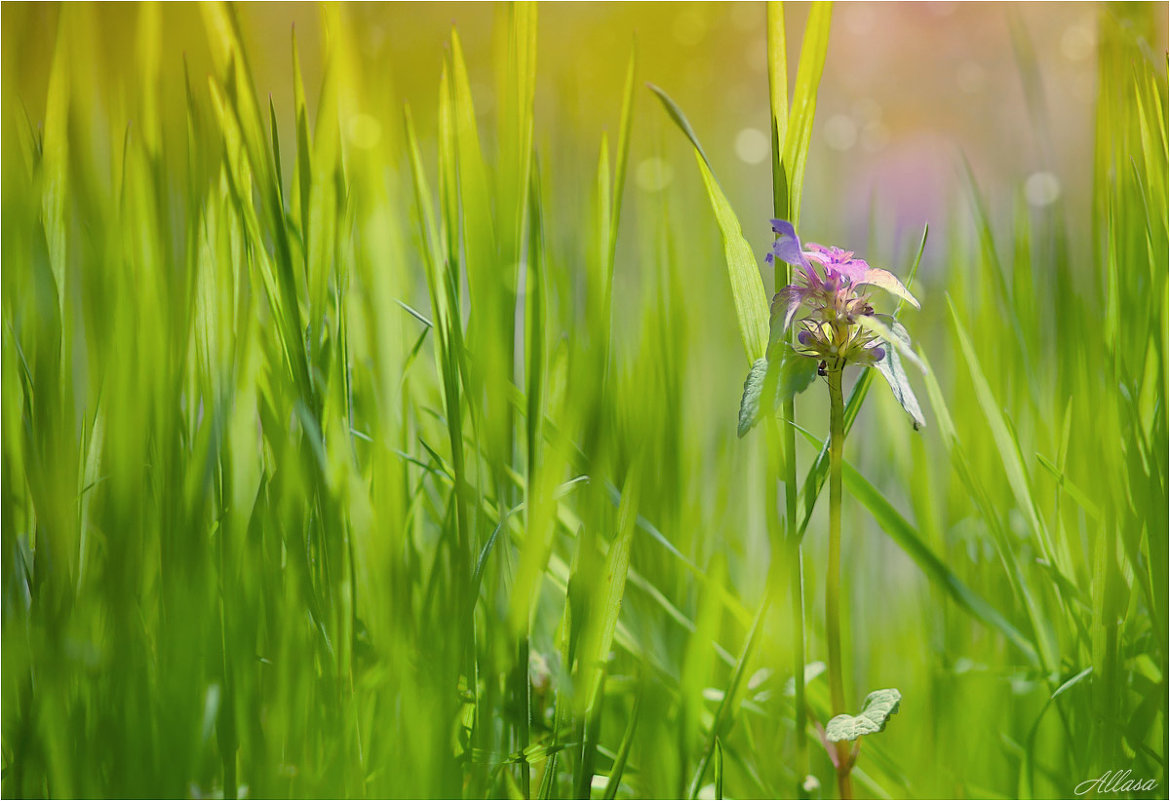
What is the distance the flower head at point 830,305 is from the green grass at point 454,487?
0.09 feet

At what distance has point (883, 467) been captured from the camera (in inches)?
24.9

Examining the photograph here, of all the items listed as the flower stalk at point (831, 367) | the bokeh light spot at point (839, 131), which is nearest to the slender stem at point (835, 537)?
the flower stalk at point (831, 367)

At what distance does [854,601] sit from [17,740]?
1.90 ft

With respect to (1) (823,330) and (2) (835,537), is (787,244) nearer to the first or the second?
(1) (823,330)

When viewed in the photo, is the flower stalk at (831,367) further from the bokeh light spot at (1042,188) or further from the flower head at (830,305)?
the bokeh light spot at (1042,188)

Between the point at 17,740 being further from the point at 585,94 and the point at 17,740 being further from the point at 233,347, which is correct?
the point at 585,94

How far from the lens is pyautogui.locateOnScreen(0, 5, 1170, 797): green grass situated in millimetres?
398

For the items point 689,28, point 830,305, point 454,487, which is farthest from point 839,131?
point 454,487

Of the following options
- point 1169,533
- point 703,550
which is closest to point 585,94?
point 703,550

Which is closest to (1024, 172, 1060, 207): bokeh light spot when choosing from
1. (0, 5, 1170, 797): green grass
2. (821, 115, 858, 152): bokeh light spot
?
(0, 5, 1170, 797): green grass

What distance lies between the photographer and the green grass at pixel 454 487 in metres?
0.40

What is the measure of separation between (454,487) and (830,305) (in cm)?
23

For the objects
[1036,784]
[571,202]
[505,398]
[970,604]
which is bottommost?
[1036,784]

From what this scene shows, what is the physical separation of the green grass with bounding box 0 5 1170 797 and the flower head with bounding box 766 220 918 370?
0.09ft
